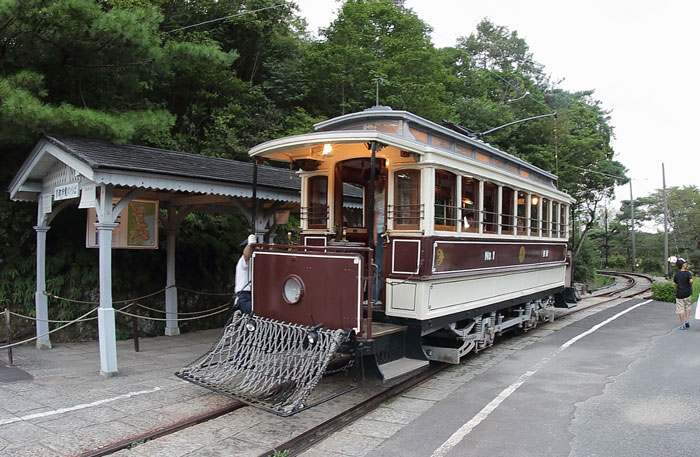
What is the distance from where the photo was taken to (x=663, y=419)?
17.4ft

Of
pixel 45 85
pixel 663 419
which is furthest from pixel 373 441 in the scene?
pixel 45 85

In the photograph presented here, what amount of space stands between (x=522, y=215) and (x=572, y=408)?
4.70 metres

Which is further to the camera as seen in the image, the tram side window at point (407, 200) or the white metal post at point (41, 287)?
the white metal post at point (41, 287)

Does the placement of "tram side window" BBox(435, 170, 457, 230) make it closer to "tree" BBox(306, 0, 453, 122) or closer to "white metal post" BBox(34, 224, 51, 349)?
"white metal post" BBox(34, 224, 51, 349)

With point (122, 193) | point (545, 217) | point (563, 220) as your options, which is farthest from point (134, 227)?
point (563, 220)

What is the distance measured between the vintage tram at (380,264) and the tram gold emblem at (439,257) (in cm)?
1

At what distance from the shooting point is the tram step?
605 centimetres

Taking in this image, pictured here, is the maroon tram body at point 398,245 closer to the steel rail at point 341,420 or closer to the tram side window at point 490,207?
the tram side window at point 490,207

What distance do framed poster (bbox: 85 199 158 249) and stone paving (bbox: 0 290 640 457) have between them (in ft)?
6.24

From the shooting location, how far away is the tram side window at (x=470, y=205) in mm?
7559

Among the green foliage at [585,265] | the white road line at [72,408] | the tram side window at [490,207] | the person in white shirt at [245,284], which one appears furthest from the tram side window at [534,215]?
the green foliage at [585,265]

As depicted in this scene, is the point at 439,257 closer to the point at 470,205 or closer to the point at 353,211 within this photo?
the point at 470,205

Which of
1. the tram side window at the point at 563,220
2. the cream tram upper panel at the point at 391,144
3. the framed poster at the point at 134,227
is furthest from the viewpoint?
the tram side window at the point at 563,220

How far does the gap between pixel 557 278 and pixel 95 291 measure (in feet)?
33.7
